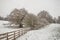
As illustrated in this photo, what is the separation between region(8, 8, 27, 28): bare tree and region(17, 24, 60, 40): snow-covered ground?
0.33 meters

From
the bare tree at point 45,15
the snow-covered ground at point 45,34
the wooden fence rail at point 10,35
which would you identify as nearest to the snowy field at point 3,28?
the wooden fence rail at point 10,35

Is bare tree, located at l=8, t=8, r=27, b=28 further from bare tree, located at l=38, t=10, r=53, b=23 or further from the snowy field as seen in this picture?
bare tree, located at l=38, t=10, r=53, b=23

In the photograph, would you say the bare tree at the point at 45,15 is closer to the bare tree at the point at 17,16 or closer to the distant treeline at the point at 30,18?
the distant treeline at the point at 30,18

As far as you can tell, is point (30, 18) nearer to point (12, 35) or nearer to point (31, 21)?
point (31, 21)

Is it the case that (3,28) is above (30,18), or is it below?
below

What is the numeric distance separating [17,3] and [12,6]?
163 mm

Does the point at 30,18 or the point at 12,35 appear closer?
the point at 12,35

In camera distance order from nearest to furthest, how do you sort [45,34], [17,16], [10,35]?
[10,35]
[45,34]
[17,16]

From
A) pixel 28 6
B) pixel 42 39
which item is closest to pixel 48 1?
pixel 28 6

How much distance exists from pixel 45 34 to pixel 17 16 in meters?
0.86

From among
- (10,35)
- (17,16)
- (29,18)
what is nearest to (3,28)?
(10,35)

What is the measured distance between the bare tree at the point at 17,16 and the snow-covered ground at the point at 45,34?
1.09ft

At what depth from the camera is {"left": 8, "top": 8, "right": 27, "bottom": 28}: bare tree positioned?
3022 mm

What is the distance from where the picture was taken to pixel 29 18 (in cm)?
306
